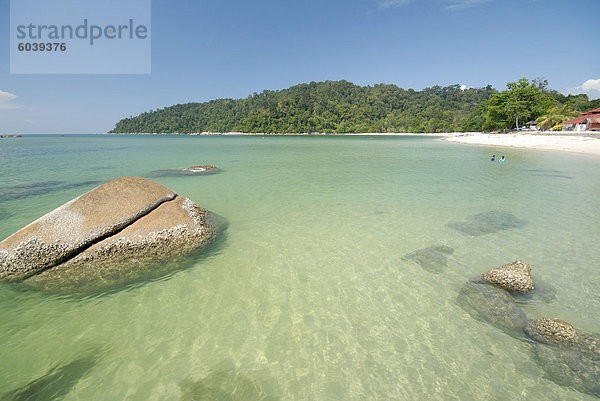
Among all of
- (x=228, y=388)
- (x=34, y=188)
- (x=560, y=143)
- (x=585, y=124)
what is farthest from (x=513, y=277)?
(x=585, y=124)

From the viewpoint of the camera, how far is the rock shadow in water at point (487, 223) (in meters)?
8.48

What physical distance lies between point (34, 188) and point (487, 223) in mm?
23747

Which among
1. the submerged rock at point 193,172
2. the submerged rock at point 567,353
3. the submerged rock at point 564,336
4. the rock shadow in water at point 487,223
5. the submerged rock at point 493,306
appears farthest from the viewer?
the submerged rock at point 193,172

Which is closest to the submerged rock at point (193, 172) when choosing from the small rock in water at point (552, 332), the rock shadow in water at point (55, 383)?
the rock shadow in water at point (55, 383)

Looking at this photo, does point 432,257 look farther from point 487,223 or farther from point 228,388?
point 228,388

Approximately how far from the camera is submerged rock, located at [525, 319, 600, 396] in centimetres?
338

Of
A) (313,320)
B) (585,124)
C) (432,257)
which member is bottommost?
(313,320)

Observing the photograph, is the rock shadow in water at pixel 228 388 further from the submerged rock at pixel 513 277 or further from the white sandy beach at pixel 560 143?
the white sandy beach at pixel 560 143

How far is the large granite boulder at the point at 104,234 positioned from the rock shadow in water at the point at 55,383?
2.85 metres

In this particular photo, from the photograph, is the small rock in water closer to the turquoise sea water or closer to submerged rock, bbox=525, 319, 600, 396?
submerged rock, bbox=525, 319, 600, 396

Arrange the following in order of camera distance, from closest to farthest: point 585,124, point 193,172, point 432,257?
point 432,257, point 193,172, point 585,124

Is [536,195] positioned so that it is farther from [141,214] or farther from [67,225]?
[67,225]

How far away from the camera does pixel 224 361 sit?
12.6ft

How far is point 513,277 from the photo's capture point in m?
5.34
